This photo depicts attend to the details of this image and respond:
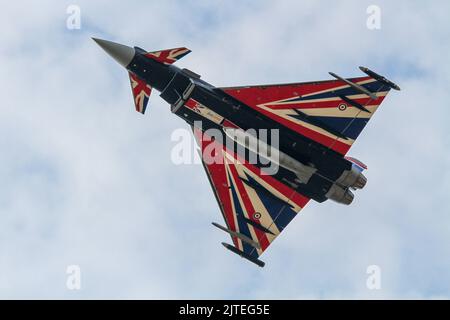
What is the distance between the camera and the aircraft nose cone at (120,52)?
150 feet

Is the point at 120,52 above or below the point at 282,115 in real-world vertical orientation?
above

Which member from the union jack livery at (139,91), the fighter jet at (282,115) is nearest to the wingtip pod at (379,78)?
the fighter jet at (282,115)

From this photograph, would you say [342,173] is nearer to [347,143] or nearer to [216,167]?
[347,143]

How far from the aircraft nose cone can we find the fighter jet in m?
0.06

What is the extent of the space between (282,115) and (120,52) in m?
9.95

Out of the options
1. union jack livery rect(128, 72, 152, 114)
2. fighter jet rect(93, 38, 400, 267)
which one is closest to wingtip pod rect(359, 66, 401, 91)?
fighter jet rect(93, 38, 400, 267)

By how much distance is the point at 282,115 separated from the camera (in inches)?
1852

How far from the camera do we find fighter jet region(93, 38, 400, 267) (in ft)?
151

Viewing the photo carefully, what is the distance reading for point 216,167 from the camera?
5078cm

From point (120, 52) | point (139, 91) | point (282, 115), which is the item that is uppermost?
point (120, 52)

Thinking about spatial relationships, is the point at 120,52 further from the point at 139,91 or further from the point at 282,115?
the point at 282,115

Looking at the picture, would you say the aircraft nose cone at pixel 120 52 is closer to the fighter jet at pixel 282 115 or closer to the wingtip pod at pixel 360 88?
the fighter jet at pixel 282 115

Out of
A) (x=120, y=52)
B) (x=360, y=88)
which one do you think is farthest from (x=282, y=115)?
(x=120, y=52)

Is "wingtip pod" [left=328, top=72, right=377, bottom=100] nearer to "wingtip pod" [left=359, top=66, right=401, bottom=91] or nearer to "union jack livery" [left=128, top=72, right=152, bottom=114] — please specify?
"wingtip pod" [left=359, top=66, right=401, bottom=91]
